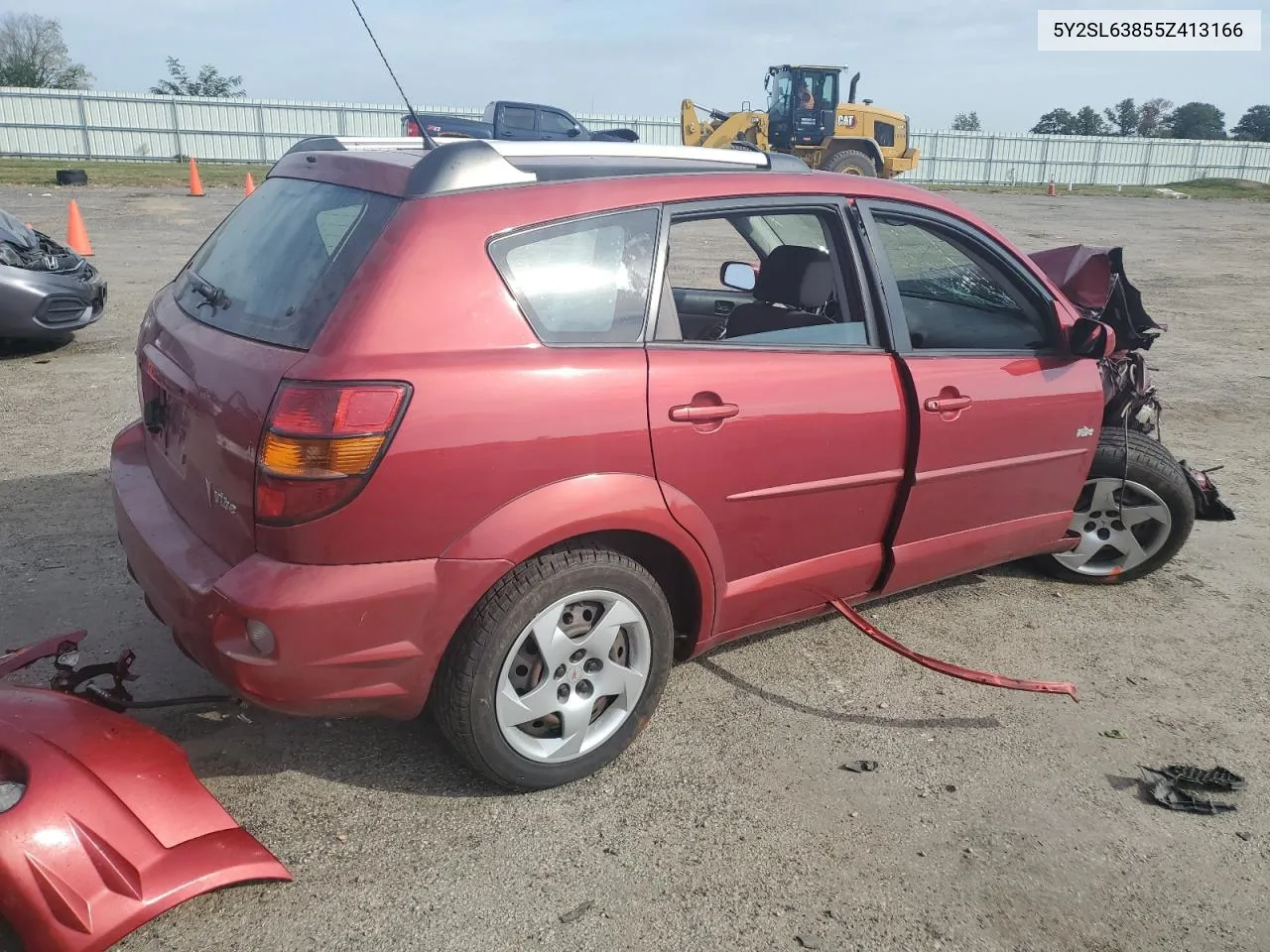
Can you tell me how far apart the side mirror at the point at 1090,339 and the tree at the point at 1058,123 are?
6834 cm

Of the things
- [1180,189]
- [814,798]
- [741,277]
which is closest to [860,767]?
[814,798]

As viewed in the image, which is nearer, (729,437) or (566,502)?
(566,502)

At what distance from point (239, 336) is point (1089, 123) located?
245ft

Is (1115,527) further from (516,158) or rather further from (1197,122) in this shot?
(1197,122)

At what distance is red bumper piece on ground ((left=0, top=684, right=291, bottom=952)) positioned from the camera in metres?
2.14

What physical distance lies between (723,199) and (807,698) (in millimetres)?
1673

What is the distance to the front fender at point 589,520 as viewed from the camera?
251cm

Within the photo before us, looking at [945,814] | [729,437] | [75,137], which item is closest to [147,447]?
[729,437]

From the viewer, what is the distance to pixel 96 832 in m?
2.26

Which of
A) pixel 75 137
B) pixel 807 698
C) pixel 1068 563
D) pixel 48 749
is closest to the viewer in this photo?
pixel 48 749

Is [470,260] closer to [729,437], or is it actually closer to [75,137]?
[729,437]

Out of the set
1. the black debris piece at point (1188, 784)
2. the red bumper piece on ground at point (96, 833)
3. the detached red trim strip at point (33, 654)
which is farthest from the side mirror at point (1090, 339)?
the detached red trim strip at point (33, 654)

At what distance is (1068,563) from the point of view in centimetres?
434

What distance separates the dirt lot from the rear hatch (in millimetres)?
831
